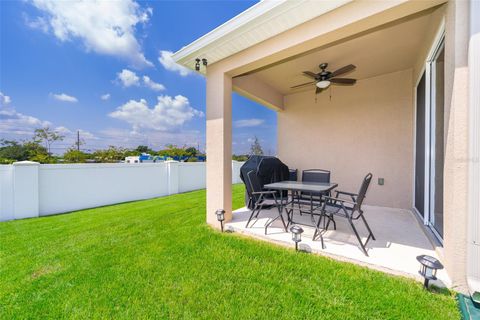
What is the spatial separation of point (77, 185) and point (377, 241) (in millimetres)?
8273

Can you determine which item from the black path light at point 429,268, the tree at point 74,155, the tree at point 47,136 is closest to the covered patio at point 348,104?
the black path light at point 429,268

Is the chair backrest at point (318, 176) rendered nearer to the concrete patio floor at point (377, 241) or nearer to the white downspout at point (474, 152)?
the concrete patio floor at point (377, 241)

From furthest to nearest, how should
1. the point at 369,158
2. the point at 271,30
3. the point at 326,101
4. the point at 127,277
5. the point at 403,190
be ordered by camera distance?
the point at 326,101 → the point at 369,158 → the point at 403,190 → the point at 271,30 → the point at 127,277

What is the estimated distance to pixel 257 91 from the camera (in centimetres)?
532

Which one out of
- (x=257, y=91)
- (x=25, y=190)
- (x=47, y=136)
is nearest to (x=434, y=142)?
(x=257, y=91)

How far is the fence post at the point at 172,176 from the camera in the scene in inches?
341

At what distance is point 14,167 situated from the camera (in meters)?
4.96

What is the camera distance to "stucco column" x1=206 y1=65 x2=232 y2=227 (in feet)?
12.4

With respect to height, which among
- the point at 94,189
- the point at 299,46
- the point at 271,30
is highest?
the point at 271,30

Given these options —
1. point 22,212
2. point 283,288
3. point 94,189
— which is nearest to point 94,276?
point 283,288

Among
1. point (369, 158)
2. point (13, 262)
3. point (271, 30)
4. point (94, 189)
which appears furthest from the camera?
point (94, 189)

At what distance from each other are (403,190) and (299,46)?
4.62 m

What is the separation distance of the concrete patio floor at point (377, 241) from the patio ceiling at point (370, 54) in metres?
3.13

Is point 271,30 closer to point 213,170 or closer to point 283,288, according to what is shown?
point 213,170
